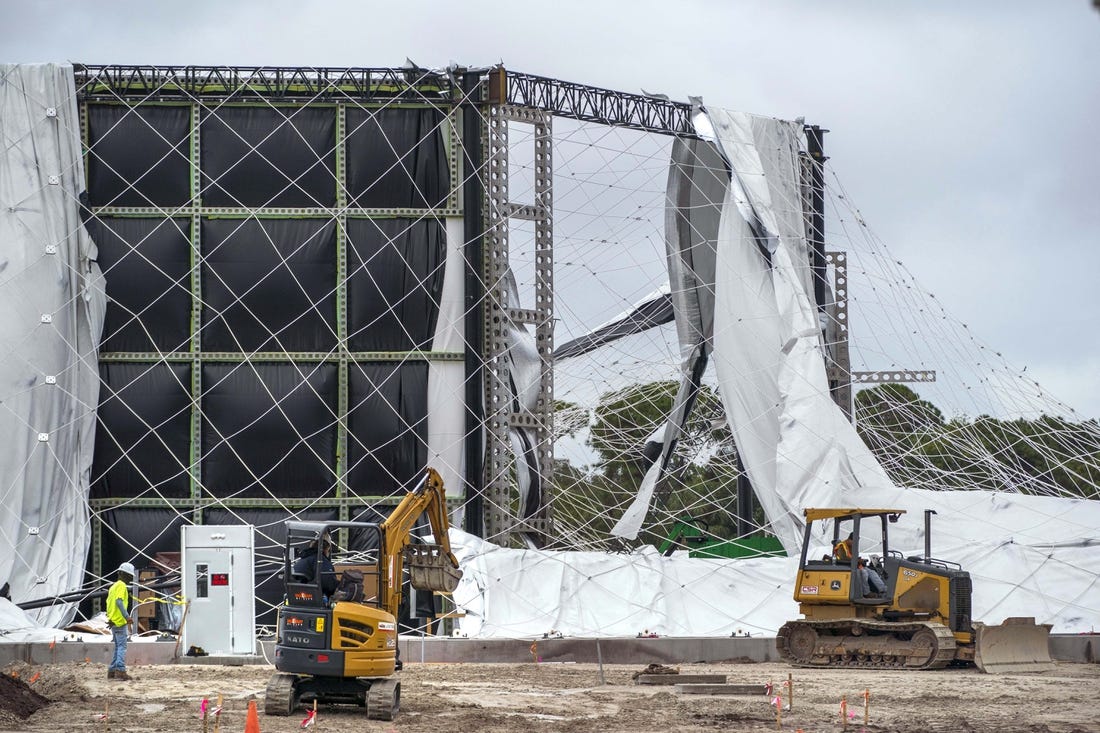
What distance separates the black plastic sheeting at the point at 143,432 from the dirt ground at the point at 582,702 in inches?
267

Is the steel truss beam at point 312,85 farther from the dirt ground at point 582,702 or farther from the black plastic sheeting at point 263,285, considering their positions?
the dirt ground at point 582,702

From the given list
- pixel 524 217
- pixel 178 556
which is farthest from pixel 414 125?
pixel 178 556

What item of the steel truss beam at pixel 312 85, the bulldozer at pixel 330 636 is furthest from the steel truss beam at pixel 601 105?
the bulldozer at pixel 330 636

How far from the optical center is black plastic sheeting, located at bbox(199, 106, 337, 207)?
95.2ft

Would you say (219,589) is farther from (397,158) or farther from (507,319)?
(397,158)

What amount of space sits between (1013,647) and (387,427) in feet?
40.1

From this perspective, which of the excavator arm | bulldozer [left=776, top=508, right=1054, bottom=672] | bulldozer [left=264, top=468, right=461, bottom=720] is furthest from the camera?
bulldozer [left=776, top=508, right=1054, bottom=672]

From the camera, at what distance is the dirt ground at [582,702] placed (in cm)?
1455

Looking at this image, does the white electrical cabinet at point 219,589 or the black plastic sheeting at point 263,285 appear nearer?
the white electrical cabinet at point 219,589

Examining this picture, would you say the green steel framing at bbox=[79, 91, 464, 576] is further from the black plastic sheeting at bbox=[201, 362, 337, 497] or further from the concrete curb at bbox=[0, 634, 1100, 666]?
the concrete curb at bbox=[0, 634, 1100, 666]

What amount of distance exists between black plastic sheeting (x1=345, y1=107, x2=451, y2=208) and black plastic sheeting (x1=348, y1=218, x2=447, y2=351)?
20.4 inches

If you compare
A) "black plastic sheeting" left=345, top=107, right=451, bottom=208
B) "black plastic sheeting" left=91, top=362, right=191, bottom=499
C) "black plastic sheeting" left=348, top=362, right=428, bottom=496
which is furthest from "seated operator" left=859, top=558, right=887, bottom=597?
"black plastic sheeting" left=91, top=362, right=191, bottom=499

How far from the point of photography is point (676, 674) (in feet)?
65.7

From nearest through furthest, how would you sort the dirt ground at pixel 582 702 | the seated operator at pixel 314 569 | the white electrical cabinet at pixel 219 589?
1. the dirt ground at pixel 582 702
2. the seated operator at pixel 314 569
3. the white electrical cabinet at pixel 219 589
